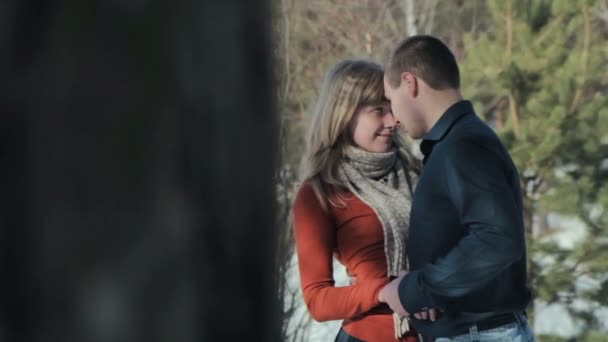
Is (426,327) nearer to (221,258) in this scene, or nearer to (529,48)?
(221,258)

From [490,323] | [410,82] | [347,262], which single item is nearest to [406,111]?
[410,82]

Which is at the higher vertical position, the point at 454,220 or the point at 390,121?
the point at 390,121

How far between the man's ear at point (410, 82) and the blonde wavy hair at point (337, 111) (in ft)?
0.86

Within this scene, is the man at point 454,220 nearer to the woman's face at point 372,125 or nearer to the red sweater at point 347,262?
the red sweater at point 347,262

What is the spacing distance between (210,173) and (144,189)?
0.08m

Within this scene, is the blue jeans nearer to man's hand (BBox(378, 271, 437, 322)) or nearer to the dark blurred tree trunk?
man's hand (BBox(378, 271, 437, 322))

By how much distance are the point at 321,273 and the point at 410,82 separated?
56 centimetres

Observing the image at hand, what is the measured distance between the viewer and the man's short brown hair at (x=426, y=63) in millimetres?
2469

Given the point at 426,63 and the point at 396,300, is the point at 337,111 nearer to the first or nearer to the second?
the point at 426,63

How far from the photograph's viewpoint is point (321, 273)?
260 centimetres

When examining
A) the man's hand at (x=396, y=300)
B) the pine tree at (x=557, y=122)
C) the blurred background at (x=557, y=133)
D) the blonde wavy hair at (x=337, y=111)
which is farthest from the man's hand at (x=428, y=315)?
the pine tree at (x=557, y=122)

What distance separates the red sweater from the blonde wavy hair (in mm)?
76

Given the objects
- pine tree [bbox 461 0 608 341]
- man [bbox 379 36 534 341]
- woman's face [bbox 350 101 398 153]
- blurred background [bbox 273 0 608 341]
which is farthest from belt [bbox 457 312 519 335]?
pine tree [bbox 461 0 608 341]

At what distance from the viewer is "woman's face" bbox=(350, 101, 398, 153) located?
2758mm
